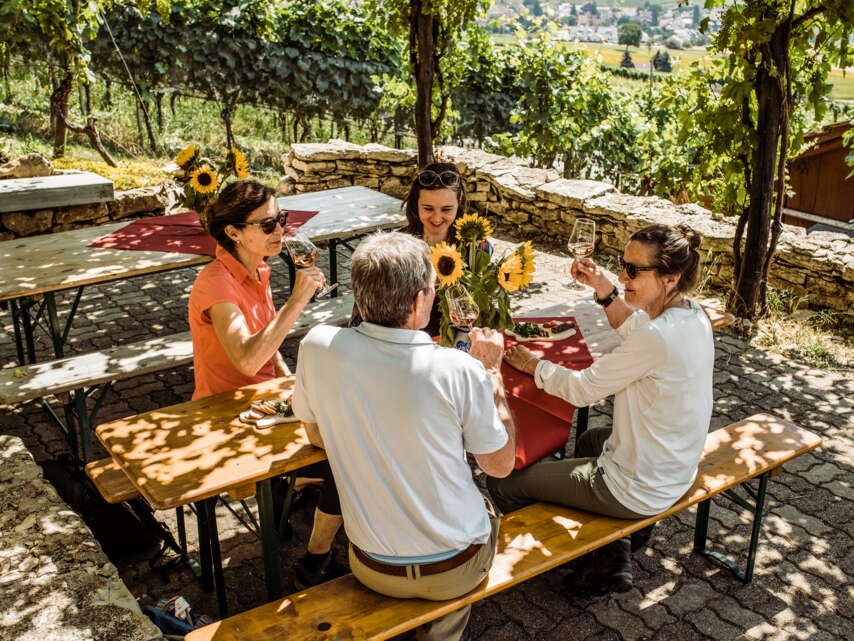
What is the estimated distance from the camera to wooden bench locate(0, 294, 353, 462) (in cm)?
378

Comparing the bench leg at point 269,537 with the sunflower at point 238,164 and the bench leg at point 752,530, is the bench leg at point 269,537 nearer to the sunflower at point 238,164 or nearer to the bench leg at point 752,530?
the bench leg at point 752,530

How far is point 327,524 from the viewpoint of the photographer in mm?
3189

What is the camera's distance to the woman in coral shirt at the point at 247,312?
3076 mm

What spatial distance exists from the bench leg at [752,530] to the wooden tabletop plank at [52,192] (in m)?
5.58

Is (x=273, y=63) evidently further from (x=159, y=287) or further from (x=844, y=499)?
(x=844, y=499)

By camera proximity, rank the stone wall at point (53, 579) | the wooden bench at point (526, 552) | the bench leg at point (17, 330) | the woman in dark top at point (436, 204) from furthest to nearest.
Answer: the bench leg at point (17, 330) → the woman in dark top at point (436, 204) → the stone wall at point (53, 579) → the wooden bench at point (526, 552)

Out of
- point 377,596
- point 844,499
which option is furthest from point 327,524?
point 844,499

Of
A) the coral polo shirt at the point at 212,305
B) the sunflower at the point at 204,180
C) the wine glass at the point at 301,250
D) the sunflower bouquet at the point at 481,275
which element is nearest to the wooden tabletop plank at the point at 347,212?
the sunflower at the point at 204,180

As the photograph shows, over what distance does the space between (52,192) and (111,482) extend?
14.7ft

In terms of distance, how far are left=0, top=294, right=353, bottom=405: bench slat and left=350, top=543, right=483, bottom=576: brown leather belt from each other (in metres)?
2.06

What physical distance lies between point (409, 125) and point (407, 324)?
10.2 metres

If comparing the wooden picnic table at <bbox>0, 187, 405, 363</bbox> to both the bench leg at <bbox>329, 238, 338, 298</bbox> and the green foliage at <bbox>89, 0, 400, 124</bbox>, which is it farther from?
the green foliage at <bbox>89, 0, 400, 124</bbox>

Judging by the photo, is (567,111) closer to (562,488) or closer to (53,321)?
(53,321)

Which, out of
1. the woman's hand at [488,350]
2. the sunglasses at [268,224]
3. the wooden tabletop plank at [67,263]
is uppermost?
the sunglasses at [268,224]
